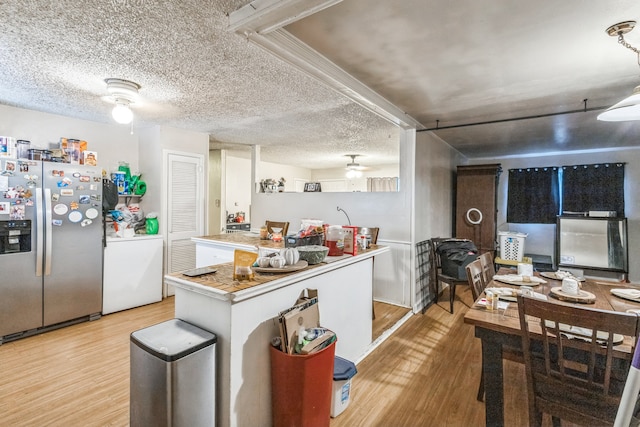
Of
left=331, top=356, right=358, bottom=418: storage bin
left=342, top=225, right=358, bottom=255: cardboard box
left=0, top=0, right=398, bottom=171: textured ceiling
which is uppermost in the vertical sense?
left=0, top=0, right=398, bottom=171: textured ceiling

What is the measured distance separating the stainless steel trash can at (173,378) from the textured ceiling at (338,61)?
1.69m

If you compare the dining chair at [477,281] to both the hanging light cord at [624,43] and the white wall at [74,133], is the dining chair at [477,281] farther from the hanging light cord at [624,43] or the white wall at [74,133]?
the white wall at [74,133]

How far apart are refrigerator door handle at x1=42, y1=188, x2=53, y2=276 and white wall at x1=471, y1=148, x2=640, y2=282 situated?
7.04m

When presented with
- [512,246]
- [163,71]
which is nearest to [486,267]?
[512,246]

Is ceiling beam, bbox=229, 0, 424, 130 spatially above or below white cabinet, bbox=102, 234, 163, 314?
above

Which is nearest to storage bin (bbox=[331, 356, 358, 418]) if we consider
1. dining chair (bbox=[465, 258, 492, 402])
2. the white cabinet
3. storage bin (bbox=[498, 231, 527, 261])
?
Result: dining chair (bbox=[465, 258, 492, 402])

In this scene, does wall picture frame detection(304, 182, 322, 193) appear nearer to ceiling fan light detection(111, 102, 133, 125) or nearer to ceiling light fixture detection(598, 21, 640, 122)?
ceiling fan light detection(111, 102, 133, 125)

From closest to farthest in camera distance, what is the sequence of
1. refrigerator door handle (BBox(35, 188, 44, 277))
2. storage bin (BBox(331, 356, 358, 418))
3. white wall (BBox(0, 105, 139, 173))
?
1. storage bin (BBox(331, 356, 358, 418))
2. refrigerator door handle (BBox(35, 188, 44, 277))
3. white wall (BBox(0, 105, 139, 173))

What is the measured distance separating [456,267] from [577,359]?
235 cm

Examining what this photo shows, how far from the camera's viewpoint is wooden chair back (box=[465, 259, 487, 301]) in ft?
7.08

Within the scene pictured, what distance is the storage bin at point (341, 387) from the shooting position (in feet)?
6.15

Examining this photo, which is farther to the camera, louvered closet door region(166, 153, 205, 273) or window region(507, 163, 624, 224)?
window region(507, 163, 624, 224)

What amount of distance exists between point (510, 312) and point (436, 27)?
1.71 meters

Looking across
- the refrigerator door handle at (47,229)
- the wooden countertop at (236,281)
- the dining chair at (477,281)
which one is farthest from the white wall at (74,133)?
the dining chair at (477,281)
